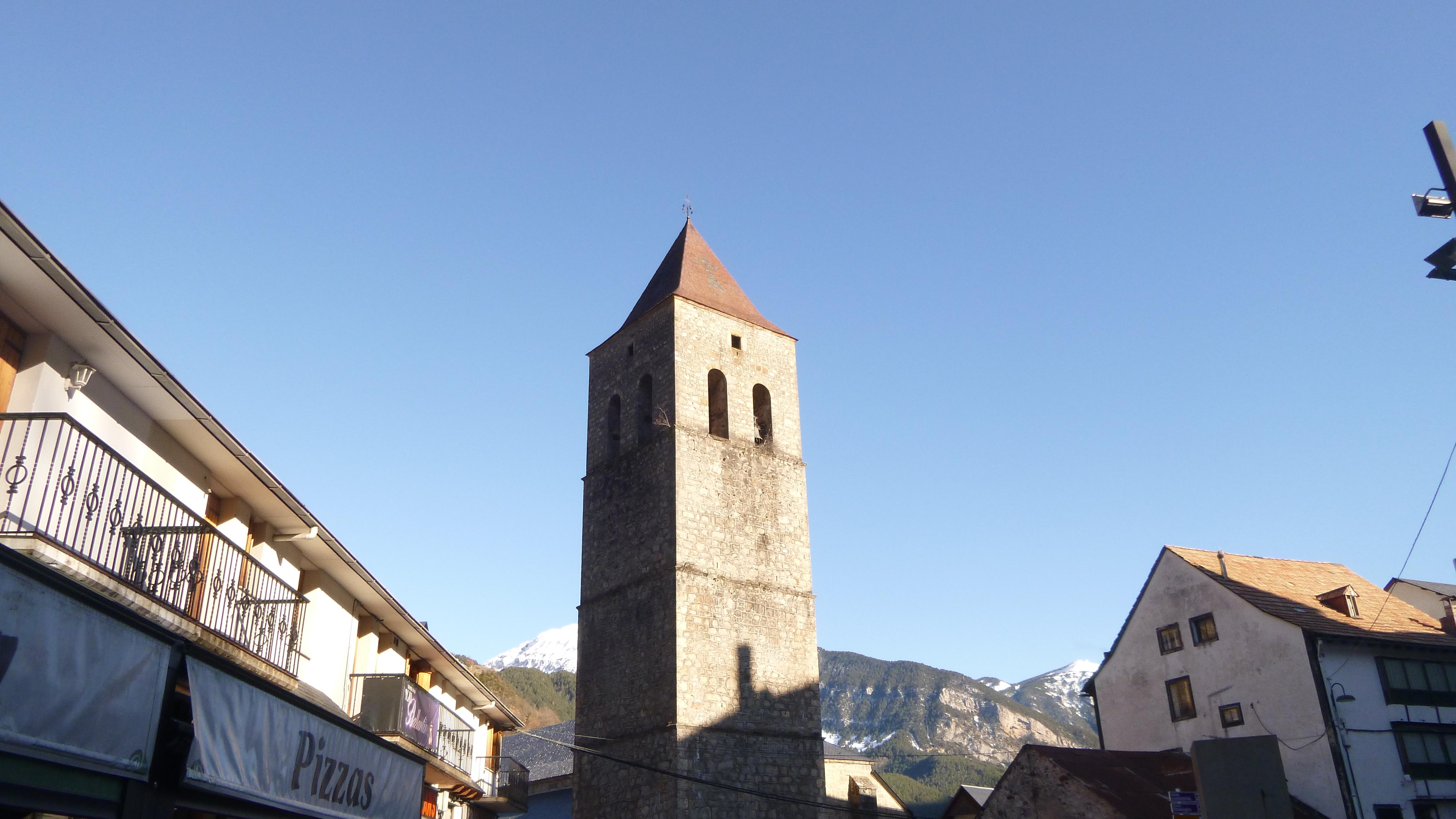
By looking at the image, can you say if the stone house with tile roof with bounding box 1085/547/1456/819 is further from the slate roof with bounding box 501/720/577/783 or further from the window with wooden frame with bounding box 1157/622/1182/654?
the slate roof with bounding box 501/720/577/783

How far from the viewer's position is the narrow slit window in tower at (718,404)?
89.1 ft

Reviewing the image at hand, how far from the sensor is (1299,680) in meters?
23.9

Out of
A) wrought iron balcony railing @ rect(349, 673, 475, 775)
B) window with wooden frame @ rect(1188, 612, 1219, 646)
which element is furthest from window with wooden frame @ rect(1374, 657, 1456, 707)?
wrought iron balcony railing @ rect(349, 673, 475, 775)

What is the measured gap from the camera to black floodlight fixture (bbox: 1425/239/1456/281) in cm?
870

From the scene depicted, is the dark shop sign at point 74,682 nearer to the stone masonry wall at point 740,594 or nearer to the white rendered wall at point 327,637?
the white rendered wall at point 327,637

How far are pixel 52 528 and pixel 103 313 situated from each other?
193 cm

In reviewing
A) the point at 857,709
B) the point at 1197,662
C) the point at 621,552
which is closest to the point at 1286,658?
the point at 1197,662

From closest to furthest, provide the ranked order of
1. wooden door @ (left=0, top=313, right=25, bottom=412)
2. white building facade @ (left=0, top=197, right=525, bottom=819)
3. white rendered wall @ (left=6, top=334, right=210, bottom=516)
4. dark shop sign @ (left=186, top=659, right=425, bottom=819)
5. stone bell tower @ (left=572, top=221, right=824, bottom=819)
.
A: white building facade @ (left=0, top=197, right=525, bottom=819) < dark shop sign @ (left=186, top=659, right=425, bottom=819) < wooden door @ (left=0, top=313, right=25, bottom=412) < white rendered wall @ (left=6, top=334, right=210, bottom=516) < stone bell tower @ (left=572, top=221, right=824, bottom=819)

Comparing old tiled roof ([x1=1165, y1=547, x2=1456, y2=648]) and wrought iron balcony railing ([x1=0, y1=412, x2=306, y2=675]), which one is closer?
wrought iron balcony railing ([x1=0, y1=412, x2=306, y2=675])

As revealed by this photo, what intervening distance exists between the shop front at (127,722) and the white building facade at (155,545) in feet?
0.07

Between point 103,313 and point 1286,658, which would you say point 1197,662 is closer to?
point 1286,658

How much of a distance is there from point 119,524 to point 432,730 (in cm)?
1005

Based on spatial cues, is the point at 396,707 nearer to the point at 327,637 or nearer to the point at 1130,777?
the point at 327,637

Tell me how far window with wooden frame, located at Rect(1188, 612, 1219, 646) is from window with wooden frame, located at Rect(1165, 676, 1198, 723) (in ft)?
3.39
